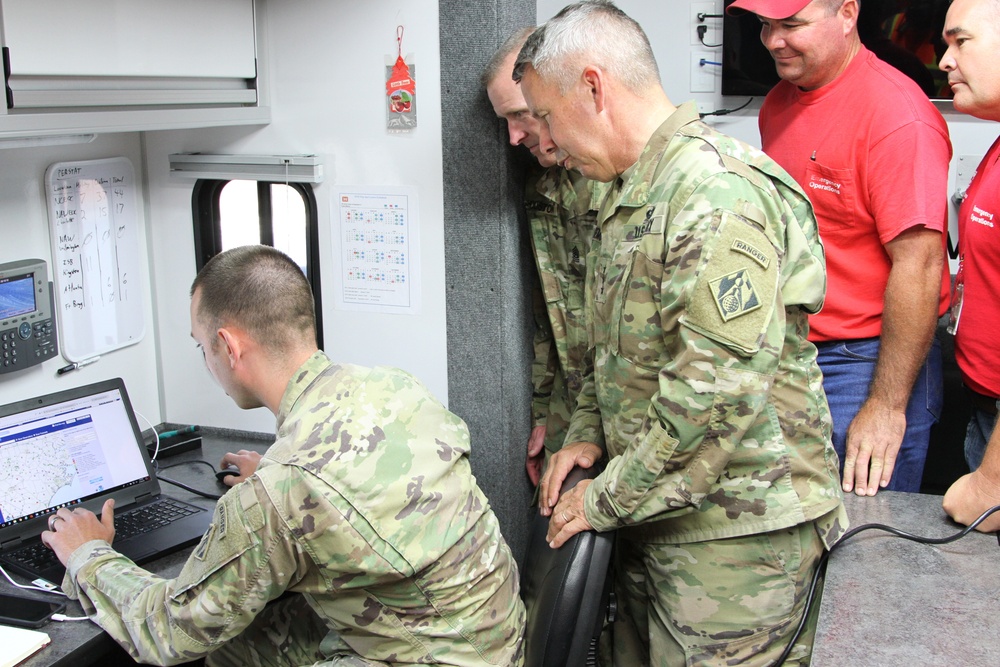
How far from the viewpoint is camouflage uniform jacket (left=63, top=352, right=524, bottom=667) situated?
4.63 ft

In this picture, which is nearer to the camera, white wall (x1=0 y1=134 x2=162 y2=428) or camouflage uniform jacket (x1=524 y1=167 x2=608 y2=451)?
white wall (x1=0 y1=134 x2=162 y2=428)

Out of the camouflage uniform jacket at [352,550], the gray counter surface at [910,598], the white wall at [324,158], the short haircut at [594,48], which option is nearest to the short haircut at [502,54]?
the white wall at [324,158]

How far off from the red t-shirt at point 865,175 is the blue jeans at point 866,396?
4 centimetres

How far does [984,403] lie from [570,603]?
3.07 feet

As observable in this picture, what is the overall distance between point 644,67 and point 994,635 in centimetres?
97

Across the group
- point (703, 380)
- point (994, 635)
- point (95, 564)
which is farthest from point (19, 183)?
point (994, 635)

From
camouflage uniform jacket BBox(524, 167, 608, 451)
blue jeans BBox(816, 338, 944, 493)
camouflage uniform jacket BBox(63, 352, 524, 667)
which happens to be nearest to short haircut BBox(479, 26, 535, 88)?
camouflage uniform jacket BBox(524, 167, 608, 451)

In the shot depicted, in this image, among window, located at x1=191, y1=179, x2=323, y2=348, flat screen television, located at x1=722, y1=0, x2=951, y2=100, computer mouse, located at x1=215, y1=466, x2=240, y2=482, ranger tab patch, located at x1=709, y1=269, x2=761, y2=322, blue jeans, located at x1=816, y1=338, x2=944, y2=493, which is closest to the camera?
ranger tab patch, located at x1=709, y1=269, x2=761, y2=322

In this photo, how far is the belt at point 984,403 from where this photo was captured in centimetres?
178

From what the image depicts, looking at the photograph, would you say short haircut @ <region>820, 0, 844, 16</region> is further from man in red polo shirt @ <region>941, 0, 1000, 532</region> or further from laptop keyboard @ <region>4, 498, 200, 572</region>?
laptop keyboard @ <region>4, 498, 200, 572</region>

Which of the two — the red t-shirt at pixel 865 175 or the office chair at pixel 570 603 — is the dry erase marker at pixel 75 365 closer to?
the office chair at pixel 570 603

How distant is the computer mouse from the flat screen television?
266cm

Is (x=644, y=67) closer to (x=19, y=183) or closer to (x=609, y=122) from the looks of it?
(x=609, y=122)

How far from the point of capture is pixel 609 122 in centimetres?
157
